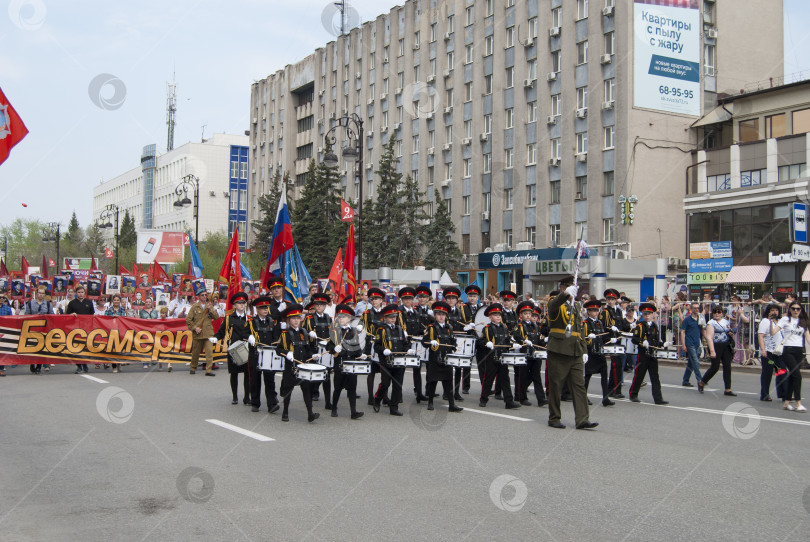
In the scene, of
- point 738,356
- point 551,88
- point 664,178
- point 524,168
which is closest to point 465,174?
point 524,168

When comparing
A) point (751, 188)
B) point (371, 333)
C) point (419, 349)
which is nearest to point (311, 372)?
point (371, 333)

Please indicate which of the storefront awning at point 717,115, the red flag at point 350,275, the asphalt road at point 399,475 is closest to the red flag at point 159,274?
the red flag at point 350,275

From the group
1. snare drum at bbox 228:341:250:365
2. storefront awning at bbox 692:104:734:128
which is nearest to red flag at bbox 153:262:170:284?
snare drum at bbox 228:341:250:365

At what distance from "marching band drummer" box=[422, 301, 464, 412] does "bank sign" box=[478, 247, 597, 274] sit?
29.4 meters

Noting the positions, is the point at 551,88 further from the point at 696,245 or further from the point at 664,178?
the point at 696,245

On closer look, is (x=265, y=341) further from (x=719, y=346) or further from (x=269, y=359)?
(x=719, y=346)

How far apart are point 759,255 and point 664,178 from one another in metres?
7.86

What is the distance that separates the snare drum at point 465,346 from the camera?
41.9ft

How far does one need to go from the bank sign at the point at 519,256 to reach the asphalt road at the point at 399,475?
31.4 m

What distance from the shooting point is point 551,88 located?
49094 mm

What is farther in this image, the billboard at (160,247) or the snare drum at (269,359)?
the billboard at (160,247)

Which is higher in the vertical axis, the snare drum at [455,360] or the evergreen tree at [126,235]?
the evergreen tree at [126,235]

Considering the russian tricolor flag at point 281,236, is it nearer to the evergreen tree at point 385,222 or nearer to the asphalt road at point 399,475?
the asphalt road at point 399,475

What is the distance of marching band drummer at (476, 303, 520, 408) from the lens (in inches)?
511
